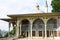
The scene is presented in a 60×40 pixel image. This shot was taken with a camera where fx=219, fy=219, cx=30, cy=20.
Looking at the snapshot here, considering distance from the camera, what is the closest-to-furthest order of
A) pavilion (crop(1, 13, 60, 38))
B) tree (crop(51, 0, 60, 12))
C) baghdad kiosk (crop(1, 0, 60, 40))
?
1. baghdad kiosk (crop(1, 0, 60, 40))
2. pavilion (crop(1, 13, 60, 38))
3. tree (crop(51, 0, 60, 12))

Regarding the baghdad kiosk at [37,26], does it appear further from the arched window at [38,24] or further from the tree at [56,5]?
the tree at [56,5]

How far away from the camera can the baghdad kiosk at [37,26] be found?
119ft

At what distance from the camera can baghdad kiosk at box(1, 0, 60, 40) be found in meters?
36.3

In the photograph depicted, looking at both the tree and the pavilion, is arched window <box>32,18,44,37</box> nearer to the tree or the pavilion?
the pavilion

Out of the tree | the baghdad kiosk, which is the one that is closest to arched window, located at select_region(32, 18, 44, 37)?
the baghdad kiosk

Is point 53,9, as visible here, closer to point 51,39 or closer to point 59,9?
point 59,9

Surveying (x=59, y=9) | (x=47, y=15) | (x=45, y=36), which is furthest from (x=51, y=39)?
(x=59, y=9)

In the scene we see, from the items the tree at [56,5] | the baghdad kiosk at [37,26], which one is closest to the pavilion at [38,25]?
the baghdad kiosk at [37,26]

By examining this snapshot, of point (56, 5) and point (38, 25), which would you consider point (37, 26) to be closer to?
point (38, 25)

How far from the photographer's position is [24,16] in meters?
37.3

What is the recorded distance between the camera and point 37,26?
3741 cm

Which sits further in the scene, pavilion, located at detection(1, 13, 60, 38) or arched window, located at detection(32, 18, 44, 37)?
arched window, located at detection(32, 18, 44, 37)

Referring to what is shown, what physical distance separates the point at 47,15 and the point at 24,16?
13.3 feet

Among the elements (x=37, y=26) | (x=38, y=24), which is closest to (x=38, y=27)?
(x=37, y=26)
